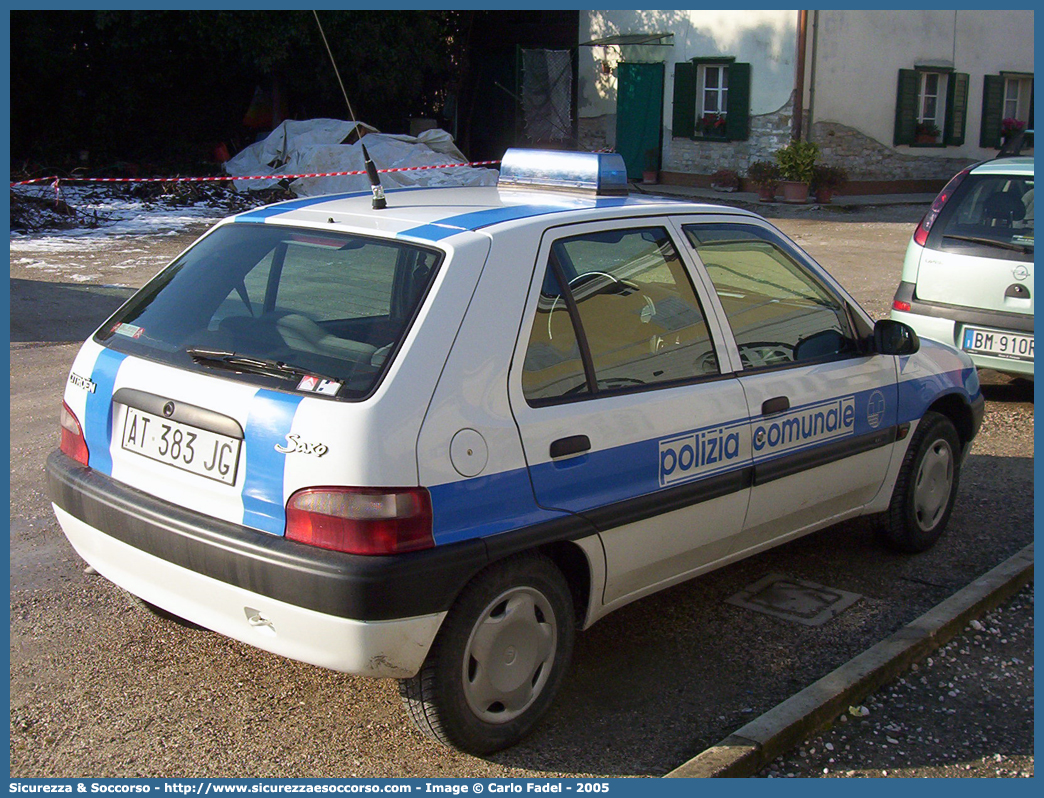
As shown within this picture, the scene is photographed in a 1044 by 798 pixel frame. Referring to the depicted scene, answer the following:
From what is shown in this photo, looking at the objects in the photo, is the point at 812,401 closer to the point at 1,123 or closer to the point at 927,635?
the point at 927,635

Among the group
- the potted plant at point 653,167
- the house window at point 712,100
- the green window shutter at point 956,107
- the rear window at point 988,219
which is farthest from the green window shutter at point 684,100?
the rear window at point 988,219

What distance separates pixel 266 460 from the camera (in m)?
2.97

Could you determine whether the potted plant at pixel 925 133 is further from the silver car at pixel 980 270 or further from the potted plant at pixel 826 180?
the silver car at pixel 980 270

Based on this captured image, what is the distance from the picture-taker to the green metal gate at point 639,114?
76.3 feet

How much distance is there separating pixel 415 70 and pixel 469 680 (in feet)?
67.7

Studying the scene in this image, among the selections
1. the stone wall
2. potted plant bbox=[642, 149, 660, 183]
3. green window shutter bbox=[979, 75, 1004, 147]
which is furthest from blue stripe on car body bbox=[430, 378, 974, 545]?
green window shutter bbox=[979, 75, 1004, 147]

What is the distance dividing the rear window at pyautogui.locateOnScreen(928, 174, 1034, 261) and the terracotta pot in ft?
44.3

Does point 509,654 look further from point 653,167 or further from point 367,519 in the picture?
point 653,167

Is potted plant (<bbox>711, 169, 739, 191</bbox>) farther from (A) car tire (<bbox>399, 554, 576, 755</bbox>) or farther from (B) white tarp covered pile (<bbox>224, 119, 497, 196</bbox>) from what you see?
(A) car tire (<bbox>399, 554, 576, 755</bbox>)

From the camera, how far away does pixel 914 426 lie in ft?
15.4

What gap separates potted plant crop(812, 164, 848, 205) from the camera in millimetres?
20531

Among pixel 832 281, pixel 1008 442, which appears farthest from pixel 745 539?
pixel 1008 442

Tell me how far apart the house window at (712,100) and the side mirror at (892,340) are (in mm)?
18349

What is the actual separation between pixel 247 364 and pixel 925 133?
22510mm
